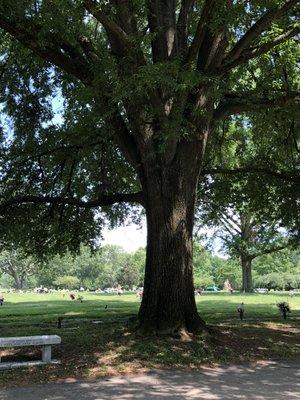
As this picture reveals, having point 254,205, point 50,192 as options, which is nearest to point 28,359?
point 50,192

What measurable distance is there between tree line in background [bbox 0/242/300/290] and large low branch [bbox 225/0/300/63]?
3531cm

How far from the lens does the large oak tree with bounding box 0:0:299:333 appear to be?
30.7 feet

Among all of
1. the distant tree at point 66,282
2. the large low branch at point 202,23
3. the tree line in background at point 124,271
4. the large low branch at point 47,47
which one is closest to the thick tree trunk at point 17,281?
the tree line in background at point 124,271

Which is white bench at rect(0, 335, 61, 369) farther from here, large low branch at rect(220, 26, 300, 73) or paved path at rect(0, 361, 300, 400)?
large low branch at rect(220, 26, 300, 73)

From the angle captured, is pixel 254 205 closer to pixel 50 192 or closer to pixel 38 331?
pixel 50 192

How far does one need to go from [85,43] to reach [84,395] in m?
8.49

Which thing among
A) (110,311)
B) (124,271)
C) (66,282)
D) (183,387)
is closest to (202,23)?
(183,387)

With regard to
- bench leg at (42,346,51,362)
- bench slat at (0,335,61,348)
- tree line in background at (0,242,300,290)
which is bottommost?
bench leg at (42,346,51,362)

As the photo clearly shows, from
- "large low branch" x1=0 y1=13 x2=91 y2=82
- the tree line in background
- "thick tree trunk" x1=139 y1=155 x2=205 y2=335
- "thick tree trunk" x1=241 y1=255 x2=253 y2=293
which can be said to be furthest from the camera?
the tree line in background

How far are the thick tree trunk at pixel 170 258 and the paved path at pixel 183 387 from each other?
214 cm

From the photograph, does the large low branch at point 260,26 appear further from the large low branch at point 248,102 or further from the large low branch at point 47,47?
the large low branch at point 47,47

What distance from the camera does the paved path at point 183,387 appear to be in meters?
6.91

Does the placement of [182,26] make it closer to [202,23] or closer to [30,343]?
[202,23]

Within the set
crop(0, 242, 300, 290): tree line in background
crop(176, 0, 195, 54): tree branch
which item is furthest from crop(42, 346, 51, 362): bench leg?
crop(0, 242, 300, 290): tree line in background
